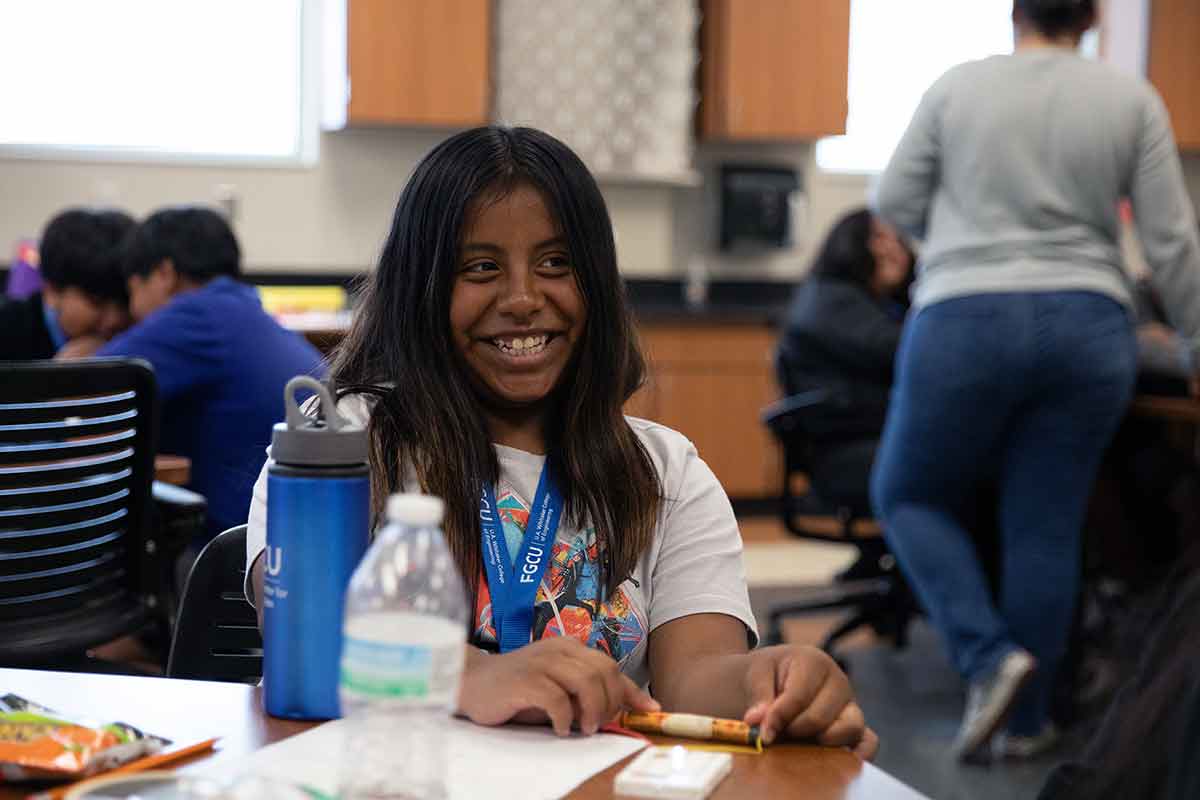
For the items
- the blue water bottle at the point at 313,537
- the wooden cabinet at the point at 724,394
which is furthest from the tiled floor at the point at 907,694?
the blue water bottle at the point at 313,537

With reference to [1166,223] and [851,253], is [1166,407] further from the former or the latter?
[851,253]

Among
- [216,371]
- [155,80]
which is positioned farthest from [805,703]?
[155,80]

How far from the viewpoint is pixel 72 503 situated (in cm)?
234

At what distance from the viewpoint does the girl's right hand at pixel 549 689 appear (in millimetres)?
1018

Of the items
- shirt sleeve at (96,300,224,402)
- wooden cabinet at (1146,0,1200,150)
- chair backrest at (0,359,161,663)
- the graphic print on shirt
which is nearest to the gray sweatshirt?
shirt sleeve at (96,300,224,402)

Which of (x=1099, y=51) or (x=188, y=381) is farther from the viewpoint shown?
(x=1099, y=51)

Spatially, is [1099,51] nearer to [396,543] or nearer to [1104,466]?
[1104,466]

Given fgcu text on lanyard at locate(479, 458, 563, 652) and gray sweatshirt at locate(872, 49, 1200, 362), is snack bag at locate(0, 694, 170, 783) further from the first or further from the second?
gray sweatshirt at locate(872, 49, 1200, 362)

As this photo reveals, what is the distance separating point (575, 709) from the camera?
40.5 inches

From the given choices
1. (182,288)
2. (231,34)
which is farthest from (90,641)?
(231,34)

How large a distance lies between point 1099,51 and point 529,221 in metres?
6.87

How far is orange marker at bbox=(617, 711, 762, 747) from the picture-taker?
1.04 metres

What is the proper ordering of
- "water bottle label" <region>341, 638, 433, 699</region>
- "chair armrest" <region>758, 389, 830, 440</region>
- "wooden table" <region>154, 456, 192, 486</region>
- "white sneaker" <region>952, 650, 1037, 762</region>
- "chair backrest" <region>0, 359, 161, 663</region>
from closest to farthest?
"water bottle label" <region>341, 638, 433, 699</region>, "chair backrest" <region>0, 359, 161, 663</region>, "wooden table" <region>154, 456, 192, 486</region>, "white sneaker" <region>952, 650, 1037, 762</region>, "chair armrest" <region>758, 389, 830, 440</region>

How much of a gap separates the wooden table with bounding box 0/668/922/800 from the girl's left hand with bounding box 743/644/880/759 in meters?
0.02
